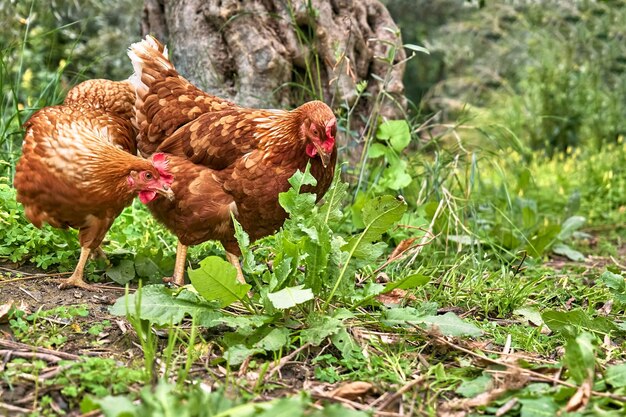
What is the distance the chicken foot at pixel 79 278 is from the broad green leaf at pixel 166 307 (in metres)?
0.68

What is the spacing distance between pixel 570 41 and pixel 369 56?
4.96 metres

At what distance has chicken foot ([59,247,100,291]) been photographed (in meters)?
3.64

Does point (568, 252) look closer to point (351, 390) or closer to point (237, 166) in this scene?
point (237, 166)

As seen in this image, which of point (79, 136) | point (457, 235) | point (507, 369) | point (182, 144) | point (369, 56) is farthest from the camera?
point (369, 56)

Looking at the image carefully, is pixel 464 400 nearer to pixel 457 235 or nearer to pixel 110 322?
pixel 110 322

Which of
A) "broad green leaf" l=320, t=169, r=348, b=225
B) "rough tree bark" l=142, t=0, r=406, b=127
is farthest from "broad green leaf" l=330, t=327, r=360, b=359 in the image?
"rough tree bark" l=142, t=0, r=406, b=127

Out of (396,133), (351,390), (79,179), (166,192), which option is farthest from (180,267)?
(396,133)

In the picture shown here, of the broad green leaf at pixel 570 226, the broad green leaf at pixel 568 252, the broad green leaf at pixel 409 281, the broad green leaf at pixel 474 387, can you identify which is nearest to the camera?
the broad green leaf at pixel 474 387

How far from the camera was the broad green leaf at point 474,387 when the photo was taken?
2.67 metres

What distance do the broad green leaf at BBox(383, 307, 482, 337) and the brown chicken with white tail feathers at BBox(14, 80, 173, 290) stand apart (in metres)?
1.29

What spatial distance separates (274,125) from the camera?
3.82m

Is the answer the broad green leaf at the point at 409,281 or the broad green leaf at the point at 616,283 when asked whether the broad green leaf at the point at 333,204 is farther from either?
the broad green leaf at the point at 616,283

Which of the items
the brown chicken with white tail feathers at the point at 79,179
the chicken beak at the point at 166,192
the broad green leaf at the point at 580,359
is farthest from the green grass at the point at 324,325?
the chicken beak at the point at 166,192

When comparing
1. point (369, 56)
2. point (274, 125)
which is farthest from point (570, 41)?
point (274, 125)
